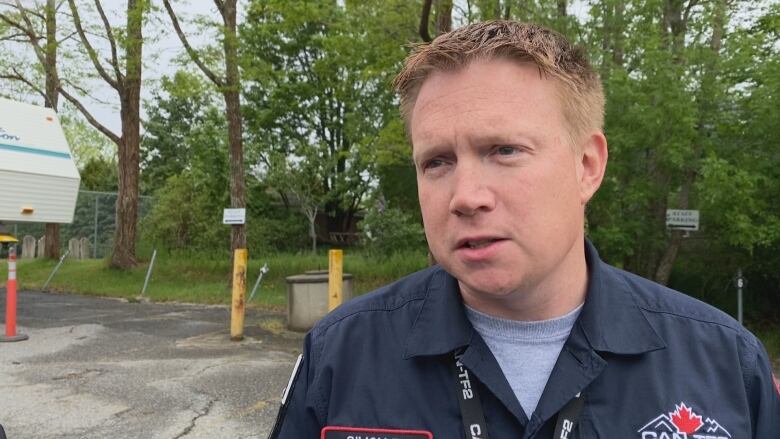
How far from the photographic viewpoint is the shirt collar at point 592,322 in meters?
1.57

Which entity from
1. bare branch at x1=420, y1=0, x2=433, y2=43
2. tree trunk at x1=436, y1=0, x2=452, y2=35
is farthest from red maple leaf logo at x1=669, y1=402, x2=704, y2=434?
tree trunk at x1=436, y1=0, x2=452, y2=35

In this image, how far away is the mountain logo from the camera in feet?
4.86

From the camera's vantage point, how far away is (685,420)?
1491 mm

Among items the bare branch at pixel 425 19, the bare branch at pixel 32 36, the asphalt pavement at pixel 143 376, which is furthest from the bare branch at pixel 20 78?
the bare branch at pixel 425 19

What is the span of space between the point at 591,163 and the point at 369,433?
2.78 feet

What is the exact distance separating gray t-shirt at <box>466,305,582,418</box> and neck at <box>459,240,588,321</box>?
0.02 meters

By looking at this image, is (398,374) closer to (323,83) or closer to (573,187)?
(573,187)

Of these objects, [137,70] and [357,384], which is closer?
[357,384]

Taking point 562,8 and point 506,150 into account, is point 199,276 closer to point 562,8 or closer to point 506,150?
point 562,8

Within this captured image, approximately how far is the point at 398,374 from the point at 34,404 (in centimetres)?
555

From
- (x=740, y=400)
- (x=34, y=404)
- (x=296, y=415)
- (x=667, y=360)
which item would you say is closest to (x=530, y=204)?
(x=667, y=360)

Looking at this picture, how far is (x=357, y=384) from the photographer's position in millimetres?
1635

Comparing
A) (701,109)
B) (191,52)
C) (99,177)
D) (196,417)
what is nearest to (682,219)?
(701,109)

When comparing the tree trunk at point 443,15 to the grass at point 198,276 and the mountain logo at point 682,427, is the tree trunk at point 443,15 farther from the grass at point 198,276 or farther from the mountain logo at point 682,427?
the mountain logo at point 682,427
